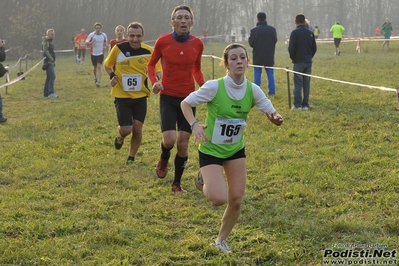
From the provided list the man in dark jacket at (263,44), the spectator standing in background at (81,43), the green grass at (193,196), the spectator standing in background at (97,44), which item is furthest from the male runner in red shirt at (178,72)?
the spectator standing in background at (81,43)

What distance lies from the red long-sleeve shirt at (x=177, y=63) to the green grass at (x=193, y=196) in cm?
130

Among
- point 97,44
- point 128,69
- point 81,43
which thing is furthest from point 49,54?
point 81,43

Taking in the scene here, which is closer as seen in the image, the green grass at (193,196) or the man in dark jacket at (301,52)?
the green grass at (193,196)

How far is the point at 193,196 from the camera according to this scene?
6.68 metres

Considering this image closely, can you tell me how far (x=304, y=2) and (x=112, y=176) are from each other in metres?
93.8

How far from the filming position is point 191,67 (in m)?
6.79

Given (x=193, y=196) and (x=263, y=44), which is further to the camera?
(x=263, y=44)

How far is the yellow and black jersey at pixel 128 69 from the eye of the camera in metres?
7.97

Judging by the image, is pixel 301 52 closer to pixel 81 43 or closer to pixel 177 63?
pixel 177 63

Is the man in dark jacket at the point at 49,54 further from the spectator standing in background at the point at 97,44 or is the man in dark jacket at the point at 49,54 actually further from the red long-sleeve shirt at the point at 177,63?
the red long-sleeve shirt at the point at 177,63

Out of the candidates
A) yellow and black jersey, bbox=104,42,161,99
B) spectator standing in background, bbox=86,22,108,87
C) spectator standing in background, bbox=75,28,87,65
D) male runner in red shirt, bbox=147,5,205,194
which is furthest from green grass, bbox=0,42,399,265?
spectator standing in background, bbox=75,28,87,65

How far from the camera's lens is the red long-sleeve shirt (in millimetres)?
6668

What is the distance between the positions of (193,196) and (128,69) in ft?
7.66

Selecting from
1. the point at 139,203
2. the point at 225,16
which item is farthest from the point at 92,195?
Result: the point at 225,16
